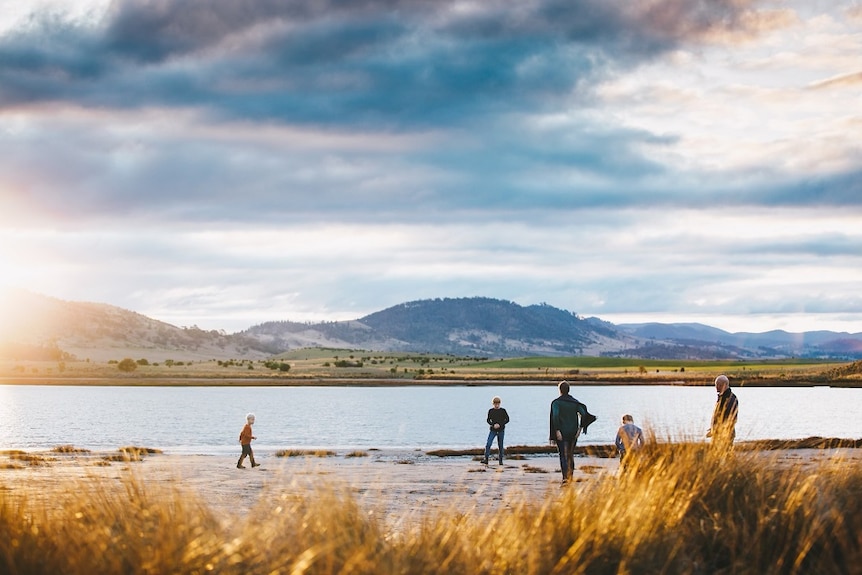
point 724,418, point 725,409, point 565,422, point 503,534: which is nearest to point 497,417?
point 565,422

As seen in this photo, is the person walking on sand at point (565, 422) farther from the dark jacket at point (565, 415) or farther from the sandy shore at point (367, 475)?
the sandy shore at point (367, 475)

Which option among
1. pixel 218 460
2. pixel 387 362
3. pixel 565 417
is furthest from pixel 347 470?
pixel 387 362

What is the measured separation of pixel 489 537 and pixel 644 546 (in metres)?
1.65

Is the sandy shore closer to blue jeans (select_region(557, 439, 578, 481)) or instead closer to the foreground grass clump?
blue jeans (select_region(557, 439, 578, 481))

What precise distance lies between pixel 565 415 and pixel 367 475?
778 cm

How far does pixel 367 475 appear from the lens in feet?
89.6

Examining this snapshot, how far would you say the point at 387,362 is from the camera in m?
175

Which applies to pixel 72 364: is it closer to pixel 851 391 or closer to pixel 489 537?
pixel 851 391

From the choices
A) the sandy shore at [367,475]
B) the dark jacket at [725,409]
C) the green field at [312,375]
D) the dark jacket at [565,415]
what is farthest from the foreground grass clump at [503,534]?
the green field at [312,375]

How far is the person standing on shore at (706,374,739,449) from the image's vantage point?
12844mm

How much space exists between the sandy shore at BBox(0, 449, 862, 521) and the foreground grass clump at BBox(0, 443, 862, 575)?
5814mm

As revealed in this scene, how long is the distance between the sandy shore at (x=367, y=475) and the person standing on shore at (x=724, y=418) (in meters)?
1.61

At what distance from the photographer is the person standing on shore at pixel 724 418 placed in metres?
12.8

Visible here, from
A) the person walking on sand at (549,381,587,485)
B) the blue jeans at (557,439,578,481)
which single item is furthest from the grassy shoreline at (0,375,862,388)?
the person walking on sand at (549,381,587,485)
